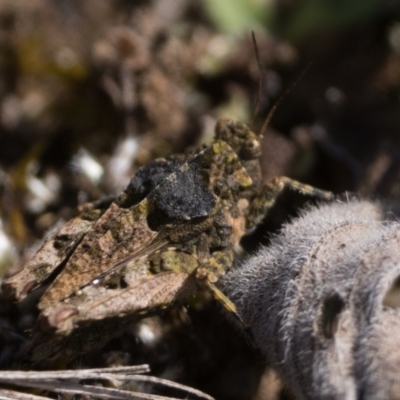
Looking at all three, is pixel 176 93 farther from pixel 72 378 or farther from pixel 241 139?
pixel 72 378

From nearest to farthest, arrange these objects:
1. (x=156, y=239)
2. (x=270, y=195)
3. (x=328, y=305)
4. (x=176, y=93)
A: (x=328, y=305) < (x=156, y=239) < (x=270, y=195) < (x=176, y=93)

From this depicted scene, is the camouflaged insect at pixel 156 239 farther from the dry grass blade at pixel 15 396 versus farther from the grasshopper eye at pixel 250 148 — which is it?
the dry grass blade at pixel 15 396

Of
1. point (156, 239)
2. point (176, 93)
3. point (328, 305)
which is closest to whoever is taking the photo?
point (328, 305)

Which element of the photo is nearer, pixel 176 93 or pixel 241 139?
pixel 241 139

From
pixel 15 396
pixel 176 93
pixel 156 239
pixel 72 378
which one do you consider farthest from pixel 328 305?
pixel 176 93

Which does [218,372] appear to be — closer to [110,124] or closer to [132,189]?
[132,189]

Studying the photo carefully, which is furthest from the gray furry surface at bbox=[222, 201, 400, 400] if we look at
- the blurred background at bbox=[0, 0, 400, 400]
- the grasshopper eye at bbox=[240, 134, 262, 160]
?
the blurred background at bbox=[0, 0, 400, 400]
